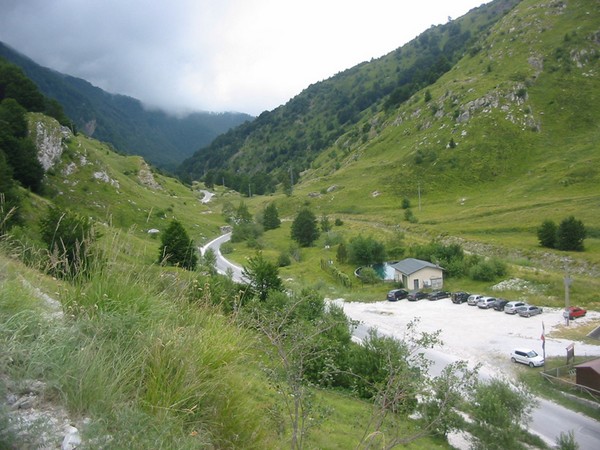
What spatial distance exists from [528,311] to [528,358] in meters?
11.8

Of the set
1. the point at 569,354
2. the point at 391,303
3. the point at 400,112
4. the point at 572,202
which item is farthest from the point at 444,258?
the point at 400,112

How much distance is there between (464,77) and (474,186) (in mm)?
59641

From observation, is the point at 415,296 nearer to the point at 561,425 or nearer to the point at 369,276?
the point at 369,276

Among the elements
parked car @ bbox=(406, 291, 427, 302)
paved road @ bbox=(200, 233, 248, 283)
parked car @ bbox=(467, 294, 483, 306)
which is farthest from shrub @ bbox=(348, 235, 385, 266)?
parked car @ bbox=(467, 294, 483, 306)

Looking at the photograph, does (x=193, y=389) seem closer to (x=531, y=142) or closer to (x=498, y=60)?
(x=531, y=142)

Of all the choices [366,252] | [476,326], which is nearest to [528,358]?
[476,326]

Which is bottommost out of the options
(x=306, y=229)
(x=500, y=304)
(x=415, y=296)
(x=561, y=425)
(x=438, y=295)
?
(x=438, y=295)

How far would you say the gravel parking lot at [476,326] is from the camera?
29.6 metres

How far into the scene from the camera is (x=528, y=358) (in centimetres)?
2714

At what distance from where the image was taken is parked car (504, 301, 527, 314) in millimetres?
38188

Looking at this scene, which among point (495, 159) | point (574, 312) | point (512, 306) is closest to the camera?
point (574, 312)

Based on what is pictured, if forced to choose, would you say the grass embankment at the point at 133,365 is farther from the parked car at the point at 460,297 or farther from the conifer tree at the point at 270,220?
the conifer tree at the point at 270,220

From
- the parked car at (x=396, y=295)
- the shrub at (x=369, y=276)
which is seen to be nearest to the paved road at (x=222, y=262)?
the shrub at (x=369, y=276)

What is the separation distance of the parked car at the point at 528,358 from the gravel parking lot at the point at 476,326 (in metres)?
0.73
